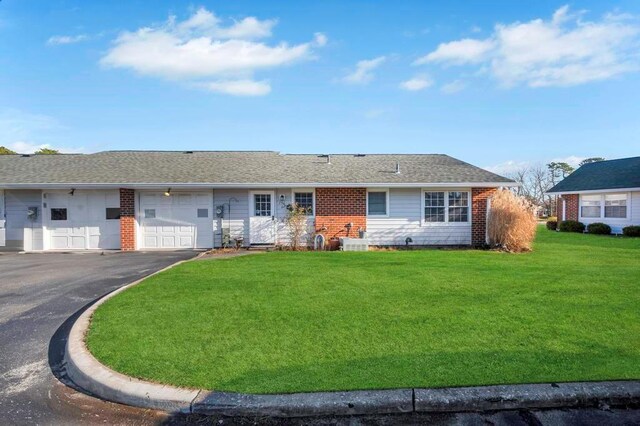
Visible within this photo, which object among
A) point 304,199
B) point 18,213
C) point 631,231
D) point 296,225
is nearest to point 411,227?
A: point 304,199

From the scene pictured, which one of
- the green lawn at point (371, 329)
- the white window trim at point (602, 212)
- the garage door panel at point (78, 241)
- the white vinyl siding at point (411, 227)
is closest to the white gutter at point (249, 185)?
the white vinyl siding at point (411, 227)

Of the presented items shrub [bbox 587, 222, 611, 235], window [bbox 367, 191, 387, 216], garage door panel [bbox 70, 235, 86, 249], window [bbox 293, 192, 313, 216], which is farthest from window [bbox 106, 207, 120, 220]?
shrub [bbox 587, 222, 611, 235]

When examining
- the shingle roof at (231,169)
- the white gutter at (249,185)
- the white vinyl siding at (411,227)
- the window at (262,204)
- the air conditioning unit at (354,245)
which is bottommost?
the air conditioning unit at (354,245)

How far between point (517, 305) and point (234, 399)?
188 inches

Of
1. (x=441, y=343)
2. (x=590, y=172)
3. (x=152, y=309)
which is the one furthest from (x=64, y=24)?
(x=590, y=172)

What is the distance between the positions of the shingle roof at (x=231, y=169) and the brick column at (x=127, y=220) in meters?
0.65

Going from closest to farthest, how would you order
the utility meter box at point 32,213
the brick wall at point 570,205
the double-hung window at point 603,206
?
the utility meter box at point 32,213 → the double-hung window at point 603,206 → the brick wall at point 570,205

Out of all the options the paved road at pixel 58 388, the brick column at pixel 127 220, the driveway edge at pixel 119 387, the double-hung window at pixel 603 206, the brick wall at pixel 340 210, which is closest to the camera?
the paved road at pixel 58 388

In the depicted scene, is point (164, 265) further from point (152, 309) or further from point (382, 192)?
point (382, 192)

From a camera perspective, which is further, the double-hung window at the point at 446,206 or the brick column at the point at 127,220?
the double-hung window at the point at 446,206

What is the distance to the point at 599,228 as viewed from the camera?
21438 millimetres

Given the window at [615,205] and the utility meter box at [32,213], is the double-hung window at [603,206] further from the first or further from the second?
the utility meter box at [32,213]

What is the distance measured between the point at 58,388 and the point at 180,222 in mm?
11921

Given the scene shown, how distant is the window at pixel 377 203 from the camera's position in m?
15.4
